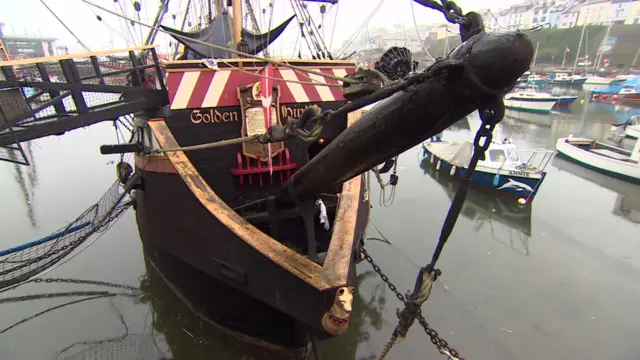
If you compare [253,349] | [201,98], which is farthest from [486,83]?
[253,349]

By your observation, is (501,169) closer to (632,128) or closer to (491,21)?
(491,21)

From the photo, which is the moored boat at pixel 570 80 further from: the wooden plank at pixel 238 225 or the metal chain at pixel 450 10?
the metal chain at pixel 450 10

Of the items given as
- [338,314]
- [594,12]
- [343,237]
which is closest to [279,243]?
[343,237]

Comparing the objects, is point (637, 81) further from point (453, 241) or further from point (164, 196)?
point (164, 196)

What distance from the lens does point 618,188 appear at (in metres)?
13.4

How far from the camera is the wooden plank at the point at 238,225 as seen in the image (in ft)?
11.0

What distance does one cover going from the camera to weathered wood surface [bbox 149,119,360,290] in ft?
10.9

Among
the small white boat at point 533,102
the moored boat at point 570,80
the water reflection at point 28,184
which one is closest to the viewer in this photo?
the water reflection at point 28,184

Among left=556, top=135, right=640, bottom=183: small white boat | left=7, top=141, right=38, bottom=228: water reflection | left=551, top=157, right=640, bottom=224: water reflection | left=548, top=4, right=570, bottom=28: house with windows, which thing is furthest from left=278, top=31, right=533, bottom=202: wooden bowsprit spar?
left=548, top=4, right=570, bottom=28: house with windows

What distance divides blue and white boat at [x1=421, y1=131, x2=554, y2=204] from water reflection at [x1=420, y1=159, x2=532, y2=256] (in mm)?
301

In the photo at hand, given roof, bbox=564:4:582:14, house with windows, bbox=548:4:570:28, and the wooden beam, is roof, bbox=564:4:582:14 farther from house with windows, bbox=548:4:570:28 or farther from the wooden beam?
the wooden beam

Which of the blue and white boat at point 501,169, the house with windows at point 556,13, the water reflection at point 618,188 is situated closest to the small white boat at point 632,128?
the water reflection at point 618,188

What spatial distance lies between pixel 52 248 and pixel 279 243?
448 cm

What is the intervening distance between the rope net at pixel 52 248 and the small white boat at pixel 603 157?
17.1 metres
